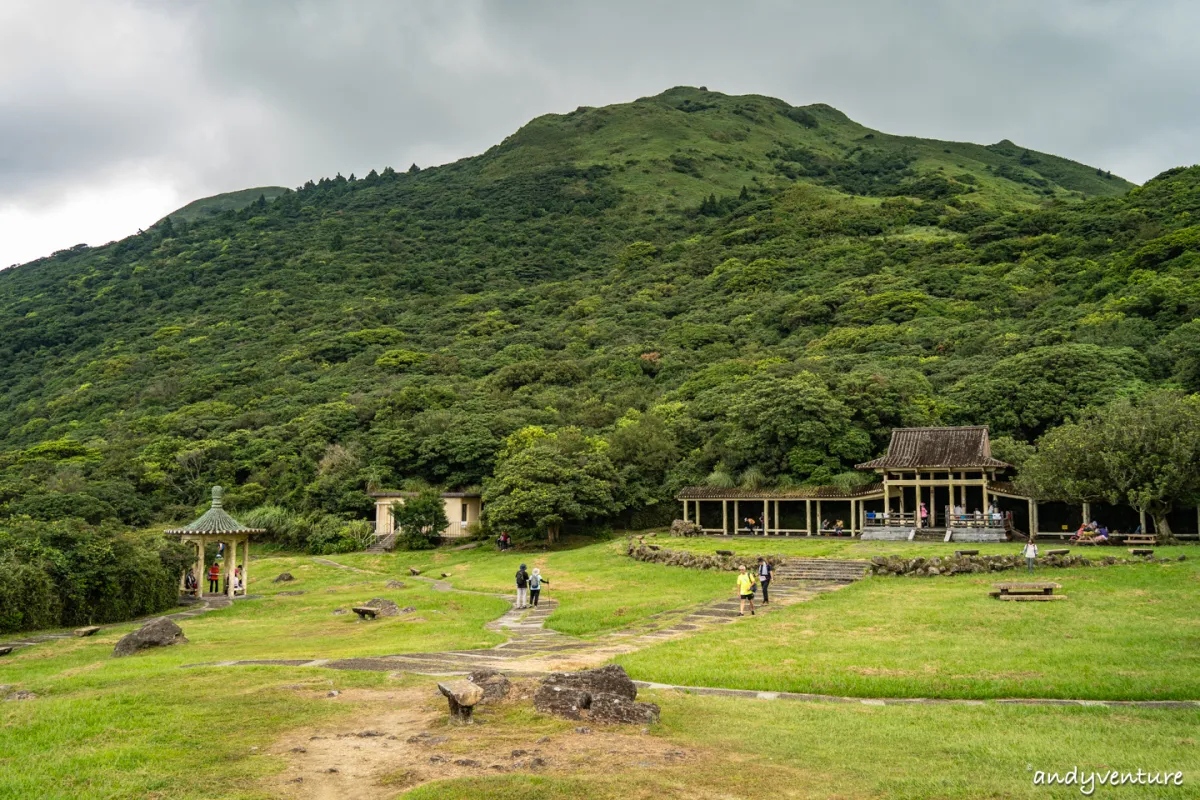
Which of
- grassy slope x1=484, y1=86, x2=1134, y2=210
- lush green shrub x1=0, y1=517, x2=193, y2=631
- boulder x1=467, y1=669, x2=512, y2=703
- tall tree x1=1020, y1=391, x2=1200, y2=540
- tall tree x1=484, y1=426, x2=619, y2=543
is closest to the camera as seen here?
boulder x1=467, y1=669, x2=512, y2=703

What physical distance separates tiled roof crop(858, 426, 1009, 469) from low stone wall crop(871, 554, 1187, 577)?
9.74 meters

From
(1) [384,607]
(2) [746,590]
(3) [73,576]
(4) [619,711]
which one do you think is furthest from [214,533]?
(4) [619,711]

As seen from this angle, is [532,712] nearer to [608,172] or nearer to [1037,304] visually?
[1037,304]

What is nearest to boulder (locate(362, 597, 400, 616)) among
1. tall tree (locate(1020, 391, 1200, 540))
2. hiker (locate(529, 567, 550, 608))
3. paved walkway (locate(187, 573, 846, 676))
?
paved walkway (locate(187, 573, 846, 676))

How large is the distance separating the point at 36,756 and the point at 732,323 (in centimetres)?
7226

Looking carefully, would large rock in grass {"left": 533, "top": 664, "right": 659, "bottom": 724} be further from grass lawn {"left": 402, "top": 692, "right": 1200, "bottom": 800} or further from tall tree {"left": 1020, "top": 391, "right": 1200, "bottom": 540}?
tall tree {"left": 1020, "top": 391, "right": 1200, "bottom": 540}

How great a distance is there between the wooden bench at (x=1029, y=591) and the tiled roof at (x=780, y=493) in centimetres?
1676

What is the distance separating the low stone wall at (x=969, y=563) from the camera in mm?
23984

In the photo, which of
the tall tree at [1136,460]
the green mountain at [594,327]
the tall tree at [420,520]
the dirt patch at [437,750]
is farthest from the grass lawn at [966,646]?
the tall tree at [420,520]

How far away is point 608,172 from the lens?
153m

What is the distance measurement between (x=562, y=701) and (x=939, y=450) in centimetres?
2961

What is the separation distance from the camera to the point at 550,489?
3953cm

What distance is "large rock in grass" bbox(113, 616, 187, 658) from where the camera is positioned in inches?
661

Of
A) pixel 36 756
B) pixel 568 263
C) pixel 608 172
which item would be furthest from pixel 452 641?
pixel 608 172
